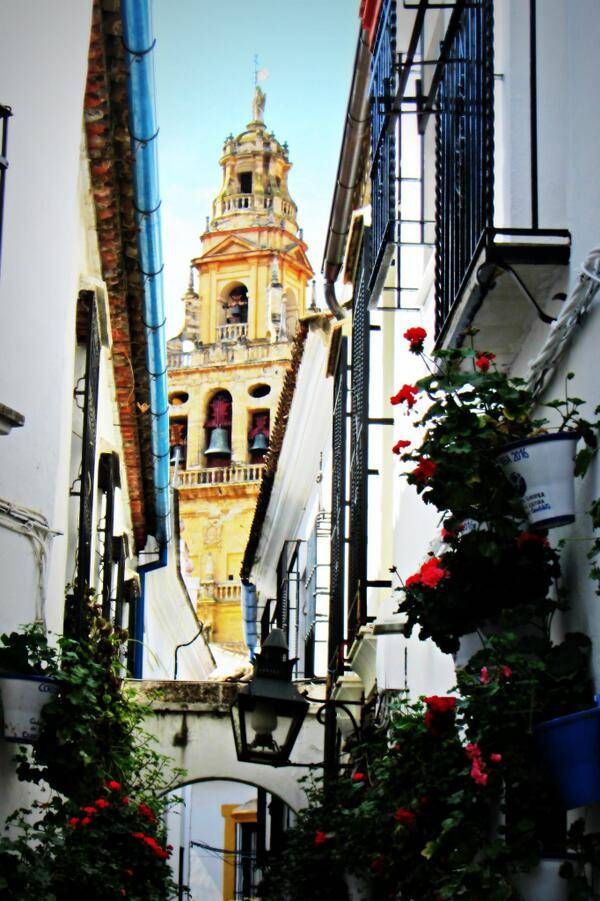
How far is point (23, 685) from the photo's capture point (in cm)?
758

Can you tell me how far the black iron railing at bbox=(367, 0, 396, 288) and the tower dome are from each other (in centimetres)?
6155

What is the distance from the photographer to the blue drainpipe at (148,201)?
10273 mm

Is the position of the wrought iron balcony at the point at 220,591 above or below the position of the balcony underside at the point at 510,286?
above

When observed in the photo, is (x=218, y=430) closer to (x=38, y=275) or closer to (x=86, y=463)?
(x=86, y=463)

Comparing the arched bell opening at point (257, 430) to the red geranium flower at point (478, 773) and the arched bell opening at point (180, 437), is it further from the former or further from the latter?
the red geranium flower at point (478, 773)

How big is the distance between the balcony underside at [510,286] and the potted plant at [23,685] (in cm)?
282

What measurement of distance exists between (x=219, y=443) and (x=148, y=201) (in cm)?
5871

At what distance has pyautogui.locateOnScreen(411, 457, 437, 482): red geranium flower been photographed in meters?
5.09

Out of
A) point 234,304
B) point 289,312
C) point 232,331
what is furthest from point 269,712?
point 234,304

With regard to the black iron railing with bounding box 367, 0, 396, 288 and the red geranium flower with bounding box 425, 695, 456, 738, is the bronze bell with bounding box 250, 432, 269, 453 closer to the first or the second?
the black iron railing with bounding box 367, 0, 396, 288

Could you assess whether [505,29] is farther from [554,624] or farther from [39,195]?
[39,195]

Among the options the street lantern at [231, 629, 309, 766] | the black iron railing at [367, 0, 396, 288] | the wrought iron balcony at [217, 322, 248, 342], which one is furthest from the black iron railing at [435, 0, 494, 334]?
the wrought iron balcony at [217, 322, 248, 342]

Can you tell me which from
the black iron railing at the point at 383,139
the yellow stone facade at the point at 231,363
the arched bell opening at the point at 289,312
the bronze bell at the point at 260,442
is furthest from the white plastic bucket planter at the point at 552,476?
the arched bell opening at the point at 289,312

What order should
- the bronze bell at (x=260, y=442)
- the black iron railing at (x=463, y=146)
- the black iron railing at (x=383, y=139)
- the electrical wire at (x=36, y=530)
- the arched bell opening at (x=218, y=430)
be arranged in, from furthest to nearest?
1. the arched bell opening at (x=218, y=430)
2. the bronze bell at (x=260, y=442)
3. the electrical wire at (x=36, y=530)
4. the black iron railing at (x=383, y=139)
5. the black iron railing at (x=463, y=146)
